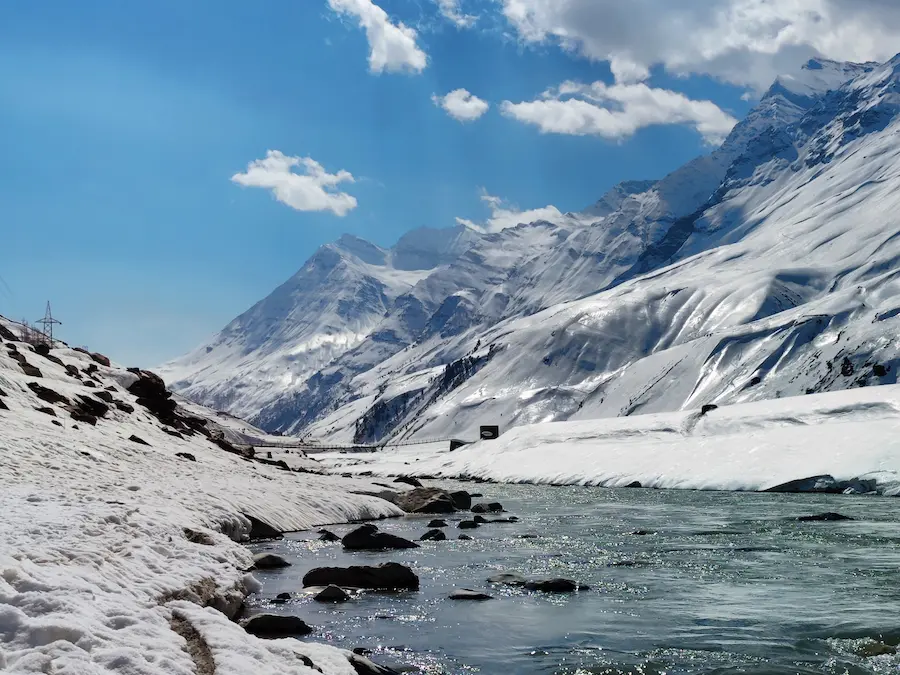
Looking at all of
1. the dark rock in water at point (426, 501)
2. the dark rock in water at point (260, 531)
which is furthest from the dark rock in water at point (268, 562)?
the dark rock in water at point (426, 501)

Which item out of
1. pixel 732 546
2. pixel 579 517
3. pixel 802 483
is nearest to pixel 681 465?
pixel 802 483

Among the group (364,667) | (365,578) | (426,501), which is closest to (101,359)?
(426,501)

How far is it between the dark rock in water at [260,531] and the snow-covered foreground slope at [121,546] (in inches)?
14.8

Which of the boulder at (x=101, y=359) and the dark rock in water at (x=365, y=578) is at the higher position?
the boulder at (x=101, y=359)

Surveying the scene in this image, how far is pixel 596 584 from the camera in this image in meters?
24.0

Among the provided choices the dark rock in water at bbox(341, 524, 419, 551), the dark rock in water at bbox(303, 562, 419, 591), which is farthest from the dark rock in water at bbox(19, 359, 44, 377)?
the dark rock in water at bbox(303, 562, 419, 591)

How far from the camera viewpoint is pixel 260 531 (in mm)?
34531

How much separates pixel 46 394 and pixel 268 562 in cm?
2574

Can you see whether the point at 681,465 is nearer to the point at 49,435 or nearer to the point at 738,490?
the point at 738,490

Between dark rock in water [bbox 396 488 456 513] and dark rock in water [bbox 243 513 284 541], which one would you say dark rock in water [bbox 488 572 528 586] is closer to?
dark rock in water [bbox 243 513 284 541]

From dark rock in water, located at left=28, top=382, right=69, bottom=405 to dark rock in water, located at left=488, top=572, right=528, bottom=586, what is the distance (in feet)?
102

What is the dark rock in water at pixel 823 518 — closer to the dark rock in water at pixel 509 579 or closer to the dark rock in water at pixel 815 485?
the dark rock in water at pixel 815 485

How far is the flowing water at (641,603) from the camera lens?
16.1 m

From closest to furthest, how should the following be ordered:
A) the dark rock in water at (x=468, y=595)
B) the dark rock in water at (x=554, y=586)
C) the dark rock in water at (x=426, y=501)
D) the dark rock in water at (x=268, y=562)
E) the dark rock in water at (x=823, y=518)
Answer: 1. the dark rock in water at (x=468, y=595)
2. the dark rock in water at (x=554, y=586)
3. the dark rock in water at (x=268, y=562)
4. the dark rock in water at (x=823, y=518)
5. the dark rock in water at (x=426, y=501)
